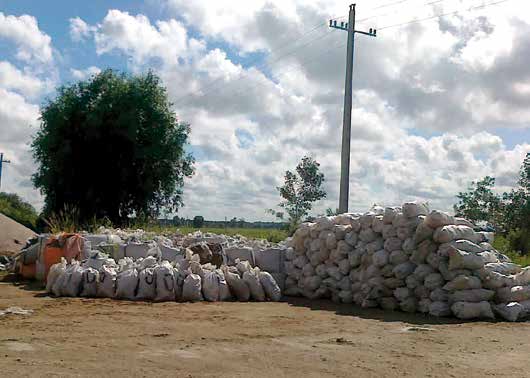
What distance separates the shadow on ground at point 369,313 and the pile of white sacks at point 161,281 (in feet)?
2.29

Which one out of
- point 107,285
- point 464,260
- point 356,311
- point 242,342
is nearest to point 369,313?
point 356,311

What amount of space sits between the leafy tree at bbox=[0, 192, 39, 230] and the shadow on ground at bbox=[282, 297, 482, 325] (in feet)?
102

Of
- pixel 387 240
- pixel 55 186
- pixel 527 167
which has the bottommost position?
pixel 387 240

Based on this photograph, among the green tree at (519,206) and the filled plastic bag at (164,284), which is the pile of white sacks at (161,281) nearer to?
the filled plastic bag at (164,284)

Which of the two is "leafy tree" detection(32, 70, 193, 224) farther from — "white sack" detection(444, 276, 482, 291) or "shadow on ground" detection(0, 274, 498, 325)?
"white sack" detection(444, 276, 482, 291)

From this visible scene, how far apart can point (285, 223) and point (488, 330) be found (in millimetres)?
14288

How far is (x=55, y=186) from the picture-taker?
2597 cm

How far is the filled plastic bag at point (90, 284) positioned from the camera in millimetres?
12227

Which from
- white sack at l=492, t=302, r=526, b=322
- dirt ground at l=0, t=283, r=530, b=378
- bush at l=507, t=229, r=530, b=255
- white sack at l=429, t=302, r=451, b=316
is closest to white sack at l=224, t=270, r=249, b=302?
dirt ground at l=0, t=283, r=530, b=378

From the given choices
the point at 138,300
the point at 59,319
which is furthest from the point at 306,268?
the point at 59,319

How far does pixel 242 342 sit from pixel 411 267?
4742mm

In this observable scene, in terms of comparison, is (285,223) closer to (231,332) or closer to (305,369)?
(231,332)

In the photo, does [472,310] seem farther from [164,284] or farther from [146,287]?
[146,287]

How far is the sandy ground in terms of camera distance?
20.5m
